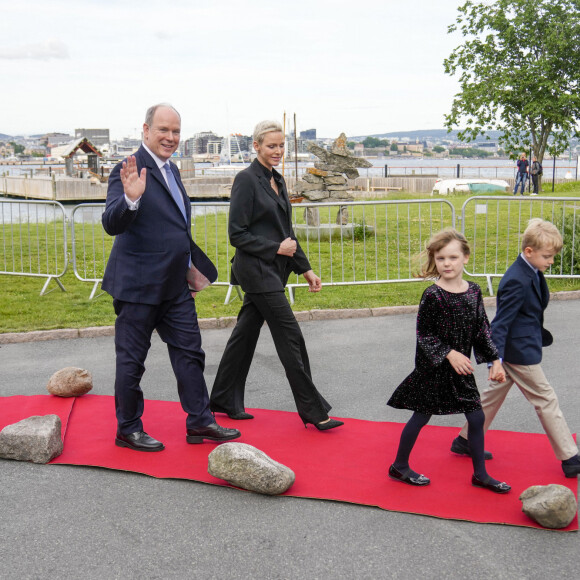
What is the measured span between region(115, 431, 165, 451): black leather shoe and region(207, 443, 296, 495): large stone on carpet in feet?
2.09

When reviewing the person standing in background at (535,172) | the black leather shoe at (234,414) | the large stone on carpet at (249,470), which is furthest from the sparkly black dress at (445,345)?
→ the person standing in background at (535,172)

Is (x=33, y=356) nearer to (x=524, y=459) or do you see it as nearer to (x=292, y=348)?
(x=292, y=348)

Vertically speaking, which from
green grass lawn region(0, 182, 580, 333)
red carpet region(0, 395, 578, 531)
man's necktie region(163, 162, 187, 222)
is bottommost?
red carpet region(0, 395, 578, 531)

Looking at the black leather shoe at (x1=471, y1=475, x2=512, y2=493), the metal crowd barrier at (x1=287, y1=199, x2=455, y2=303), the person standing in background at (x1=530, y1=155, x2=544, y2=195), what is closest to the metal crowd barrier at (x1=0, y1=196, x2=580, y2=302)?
the metal crowd barrier at (x1=287, y1=199, x2=455, y2=303)

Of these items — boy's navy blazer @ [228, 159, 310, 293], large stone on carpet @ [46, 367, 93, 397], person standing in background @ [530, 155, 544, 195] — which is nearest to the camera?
boy's navy blazer @ [228, 159, 310, 293]

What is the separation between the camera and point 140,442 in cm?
480

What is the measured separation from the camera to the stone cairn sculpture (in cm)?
1650

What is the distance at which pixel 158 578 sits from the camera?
326 centimetres

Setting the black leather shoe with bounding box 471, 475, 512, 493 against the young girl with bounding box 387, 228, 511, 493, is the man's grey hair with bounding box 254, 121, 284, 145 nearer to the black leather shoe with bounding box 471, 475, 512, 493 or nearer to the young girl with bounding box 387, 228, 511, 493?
the young girl with bounding box 387, 228, 511, 493

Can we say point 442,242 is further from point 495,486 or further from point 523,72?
point 523,72

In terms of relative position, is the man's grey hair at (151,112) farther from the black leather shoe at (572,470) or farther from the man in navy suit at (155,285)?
the black leather shoe at (572,470)

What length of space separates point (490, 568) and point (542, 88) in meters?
32.3

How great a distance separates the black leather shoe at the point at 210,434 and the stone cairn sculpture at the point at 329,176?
11632mm

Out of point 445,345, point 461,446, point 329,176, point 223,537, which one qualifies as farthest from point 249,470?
point 329,176
